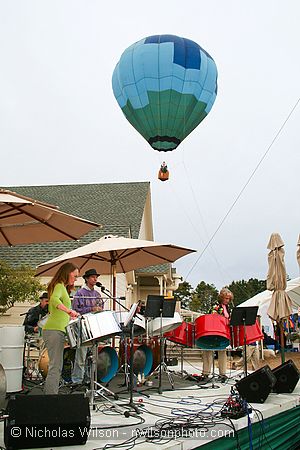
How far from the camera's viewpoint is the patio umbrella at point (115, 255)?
340 inches

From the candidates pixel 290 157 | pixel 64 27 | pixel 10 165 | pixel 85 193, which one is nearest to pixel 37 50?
pixel 64 27

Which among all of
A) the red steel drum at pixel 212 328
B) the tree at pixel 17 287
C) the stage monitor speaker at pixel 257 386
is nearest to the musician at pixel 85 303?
the red steel drum at pixel 212 328

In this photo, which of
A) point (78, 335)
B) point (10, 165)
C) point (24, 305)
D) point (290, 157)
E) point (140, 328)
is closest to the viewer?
point (78, 335)

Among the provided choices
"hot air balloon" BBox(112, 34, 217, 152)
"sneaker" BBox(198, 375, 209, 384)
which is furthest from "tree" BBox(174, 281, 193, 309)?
"sneaker" BBox(198, 375, 209, 384)

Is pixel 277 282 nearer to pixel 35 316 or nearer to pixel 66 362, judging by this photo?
pixel 66 362

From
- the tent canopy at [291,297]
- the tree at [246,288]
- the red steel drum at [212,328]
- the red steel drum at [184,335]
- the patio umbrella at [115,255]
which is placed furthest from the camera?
the tree at [246,288]

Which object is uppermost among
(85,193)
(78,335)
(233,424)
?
(85,193)

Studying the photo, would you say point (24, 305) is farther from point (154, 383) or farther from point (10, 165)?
point (10, 165)

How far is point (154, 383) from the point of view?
27.1 feet

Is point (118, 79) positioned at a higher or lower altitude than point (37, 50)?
lower

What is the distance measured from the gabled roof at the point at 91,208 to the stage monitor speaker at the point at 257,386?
11.6 metres

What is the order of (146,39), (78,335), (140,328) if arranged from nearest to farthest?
(78,335) < (140,328) < (146,39)

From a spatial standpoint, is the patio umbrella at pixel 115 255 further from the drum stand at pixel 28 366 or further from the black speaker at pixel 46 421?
the black speaker at pixel 46 421

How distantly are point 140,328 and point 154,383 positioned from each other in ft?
5.30
